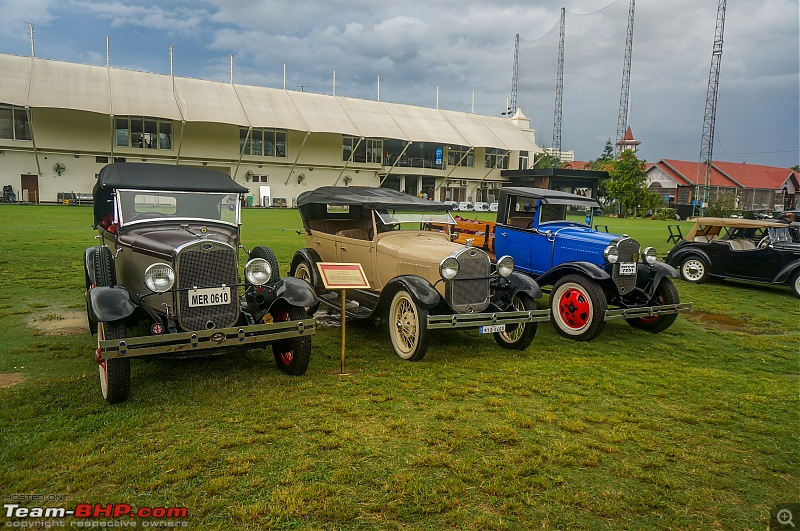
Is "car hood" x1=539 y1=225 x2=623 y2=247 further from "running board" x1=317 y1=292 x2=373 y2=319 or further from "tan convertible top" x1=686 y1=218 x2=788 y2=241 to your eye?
"tan convertible top" x1=686 y1=218 x2=788 y2=241

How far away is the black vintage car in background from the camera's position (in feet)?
37.8

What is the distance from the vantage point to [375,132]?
4206 cm

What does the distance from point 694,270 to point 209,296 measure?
39.6ft

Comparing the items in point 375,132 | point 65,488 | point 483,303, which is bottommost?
point 65,488

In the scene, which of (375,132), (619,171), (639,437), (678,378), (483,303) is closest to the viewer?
(639,437)

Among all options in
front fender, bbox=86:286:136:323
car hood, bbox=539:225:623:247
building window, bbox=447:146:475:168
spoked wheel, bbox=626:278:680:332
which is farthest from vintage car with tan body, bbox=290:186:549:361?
building window, bbox=447:146:475:168

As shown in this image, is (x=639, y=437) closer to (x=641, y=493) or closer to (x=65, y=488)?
(x=641, y=493)

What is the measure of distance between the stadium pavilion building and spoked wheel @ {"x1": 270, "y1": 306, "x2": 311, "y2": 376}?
110ft

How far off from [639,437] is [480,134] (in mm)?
47829

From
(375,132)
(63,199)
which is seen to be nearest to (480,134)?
(375,132)

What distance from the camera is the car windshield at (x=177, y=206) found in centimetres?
592

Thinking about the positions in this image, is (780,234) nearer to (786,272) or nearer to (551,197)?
(786,272)

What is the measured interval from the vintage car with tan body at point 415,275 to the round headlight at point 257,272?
1.62 m

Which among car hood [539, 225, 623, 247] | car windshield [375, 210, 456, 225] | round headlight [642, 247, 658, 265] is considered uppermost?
car windshield [375, 210, 456, 225]
